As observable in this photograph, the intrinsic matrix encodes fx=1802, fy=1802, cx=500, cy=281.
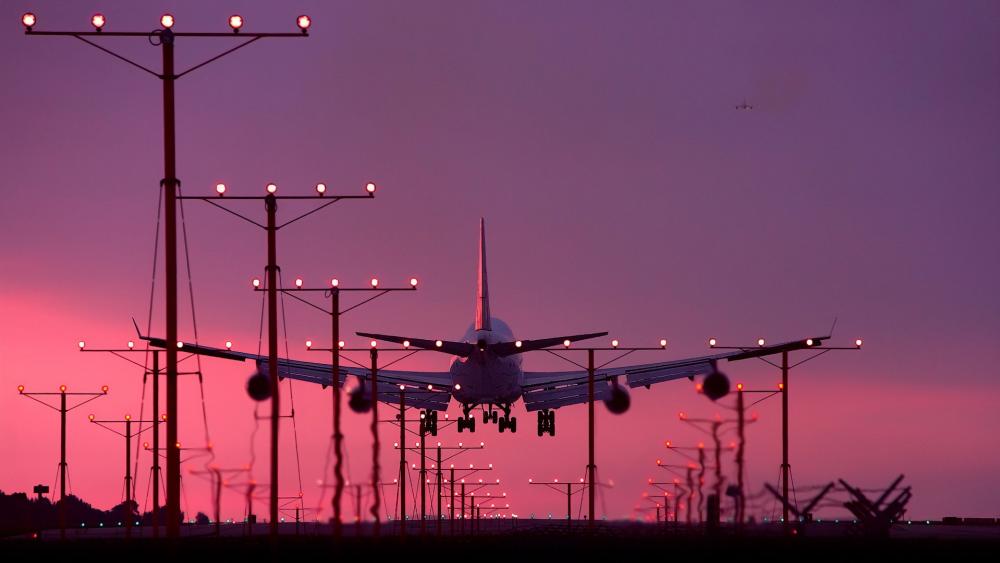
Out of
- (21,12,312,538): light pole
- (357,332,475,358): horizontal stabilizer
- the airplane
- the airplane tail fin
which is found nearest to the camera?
(21,12,312,538): light pole

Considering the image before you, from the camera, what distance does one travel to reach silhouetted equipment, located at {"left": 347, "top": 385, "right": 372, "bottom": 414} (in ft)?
189

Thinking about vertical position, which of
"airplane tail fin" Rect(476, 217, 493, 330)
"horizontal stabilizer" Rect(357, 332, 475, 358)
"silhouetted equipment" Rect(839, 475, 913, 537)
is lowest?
"silhouetted equipment" Rect(839, 475, 913, 537)

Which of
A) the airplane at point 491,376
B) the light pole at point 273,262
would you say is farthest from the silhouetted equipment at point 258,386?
the airplane at point 491,376

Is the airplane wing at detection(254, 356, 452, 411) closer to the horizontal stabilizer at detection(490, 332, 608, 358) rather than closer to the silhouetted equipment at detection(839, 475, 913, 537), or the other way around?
the horizontal stabilizer at detection(490, 332, 608, 358)

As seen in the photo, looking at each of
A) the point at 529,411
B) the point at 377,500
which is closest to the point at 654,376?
the point at 529,411

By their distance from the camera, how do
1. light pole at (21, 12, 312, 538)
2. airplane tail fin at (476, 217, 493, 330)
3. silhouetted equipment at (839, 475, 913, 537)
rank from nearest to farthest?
light pole at (21, 12, 312, 538) → silhouetted equipment at (839, 475, 913, 537) → airplane tail fin at (476, 217, 493, 330)

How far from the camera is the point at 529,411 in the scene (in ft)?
395

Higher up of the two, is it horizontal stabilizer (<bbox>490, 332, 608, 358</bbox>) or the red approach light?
the red approach light

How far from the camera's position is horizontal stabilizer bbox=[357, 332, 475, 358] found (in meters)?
87.9

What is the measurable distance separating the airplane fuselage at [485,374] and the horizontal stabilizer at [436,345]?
84cm

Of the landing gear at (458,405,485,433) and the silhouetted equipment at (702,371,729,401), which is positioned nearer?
the silhouetted equipment at (702,371,729,401)

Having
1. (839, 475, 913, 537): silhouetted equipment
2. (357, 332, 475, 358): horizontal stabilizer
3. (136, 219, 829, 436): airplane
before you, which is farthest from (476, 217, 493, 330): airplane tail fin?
(839, 475, 913, 537): silhouetted equipment

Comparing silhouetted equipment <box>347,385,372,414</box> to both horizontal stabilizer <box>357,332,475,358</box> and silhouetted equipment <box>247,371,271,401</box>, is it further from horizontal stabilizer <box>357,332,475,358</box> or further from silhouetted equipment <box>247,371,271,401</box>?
horizontal stabilizer <box>357,332,475,358</box>

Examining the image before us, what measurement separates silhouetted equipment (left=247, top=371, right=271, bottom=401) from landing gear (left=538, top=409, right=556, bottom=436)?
68834 millimetres
